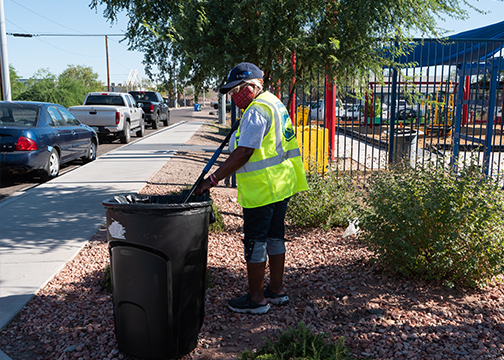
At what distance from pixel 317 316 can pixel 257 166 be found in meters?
1.18

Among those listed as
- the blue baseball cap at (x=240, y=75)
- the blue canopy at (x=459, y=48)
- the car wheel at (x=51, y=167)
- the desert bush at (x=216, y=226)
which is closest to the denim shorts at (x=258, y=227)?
the blue baseball cap at (x=240, y=75)

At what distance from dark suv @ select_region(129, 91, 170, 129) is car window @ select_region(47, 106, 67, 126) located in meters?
A: 13.6

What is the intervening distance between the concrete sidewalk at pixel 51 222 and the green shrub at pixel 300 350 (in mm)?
1684

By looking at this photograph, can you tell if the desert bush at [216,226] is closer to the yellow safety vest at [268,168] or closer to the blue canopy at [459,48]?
the yellow safety vest at [268,168]

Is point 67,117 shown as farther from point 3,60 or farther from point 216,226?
point 216,226

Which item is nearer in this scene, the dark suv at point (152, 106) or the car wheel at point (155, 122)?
the dark suv at point (152, 106)

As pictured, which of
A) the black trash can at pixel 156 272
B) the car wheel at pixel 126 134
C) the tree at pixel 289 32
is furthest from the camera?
the car wheel at pixel 126 134

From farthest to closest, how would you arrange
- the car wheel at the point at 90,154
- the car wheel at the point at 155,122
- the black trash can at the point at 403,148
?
the car wheel at the point at 155,122 → the car wheel at the point at 90,154 → the black trash can at the point at 403,148

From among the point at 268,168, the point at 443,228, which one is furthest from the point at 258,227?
the point at 443,228

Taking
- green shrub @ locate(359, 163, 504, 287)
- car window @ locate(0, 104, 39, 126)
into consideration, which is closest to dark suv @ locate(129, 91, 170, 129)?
car window @ locate(0, 104, 39, 126)

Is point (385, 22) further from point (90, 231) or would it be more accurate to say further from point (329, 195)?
point (90, 231)

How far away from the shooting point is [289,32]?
538cm

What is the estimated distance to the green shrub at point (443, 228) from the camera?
3.50 m

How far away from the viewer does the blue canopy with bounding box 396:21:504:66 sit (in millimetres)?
7096
